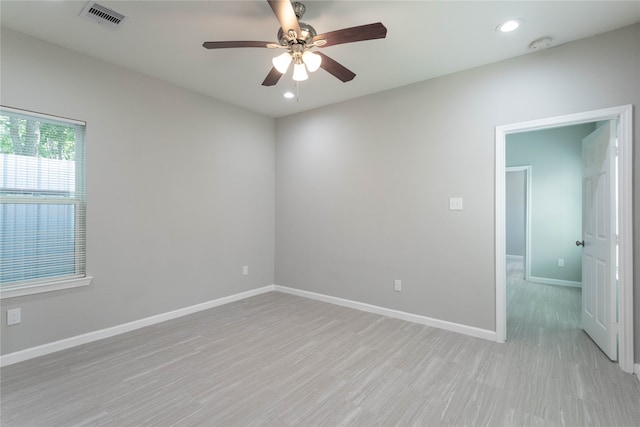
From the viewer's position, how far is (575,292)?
4605mm


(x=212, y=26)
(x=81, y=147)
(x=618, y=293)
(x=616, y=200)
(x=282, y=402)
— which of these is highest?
(x=212, y=26)

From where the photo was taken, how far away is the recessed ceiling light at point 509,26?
2.29m

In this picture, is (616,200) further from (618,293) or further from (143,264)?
(143,264)

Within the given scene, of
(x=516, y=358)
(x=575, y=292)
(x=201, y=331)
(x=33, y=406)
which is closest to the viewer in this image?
(x=33, y=406)

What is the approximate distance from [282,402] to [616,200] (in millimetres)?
3036

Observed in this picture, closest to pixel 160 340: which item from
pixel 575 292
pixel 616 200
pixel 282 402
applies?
pixel 282 402

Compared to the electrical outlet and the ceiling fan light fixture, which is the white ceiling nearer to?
the ceiling fan light fixture

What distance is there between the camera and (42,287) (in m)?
2.59

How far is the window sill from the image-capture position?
7.96 feet

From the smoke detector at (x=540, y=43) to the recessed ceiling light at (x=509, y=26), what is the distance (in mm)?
343

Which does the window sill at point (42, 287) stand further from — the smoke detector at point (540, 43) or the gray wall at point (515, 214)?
the gray wall at point (515, 214)

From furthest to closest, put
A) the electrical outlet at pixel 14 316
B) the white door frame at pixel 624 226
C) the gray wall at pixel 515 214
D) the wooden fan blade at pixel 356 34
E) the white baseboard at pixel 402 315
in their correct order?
the gray wall at pixel 515 214
the white baseboard at pixel 402 315
the electrical outlet at pixel 14 316
the white door frame at pixel 624 226
the wooden fan blade at pixel 356 34

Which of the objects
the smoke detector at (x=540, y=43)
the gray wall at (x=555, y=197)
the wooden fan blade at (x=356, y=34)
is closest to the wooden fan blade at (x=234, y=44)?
the wooden fan blade at (x=356, y=34)

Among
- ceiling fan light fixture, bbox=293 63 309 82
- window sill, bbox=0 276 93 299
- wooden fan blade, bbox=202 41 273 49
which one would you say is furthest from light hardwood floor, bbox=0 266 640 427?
wooden fan blade, bbox=202 41 273 49
